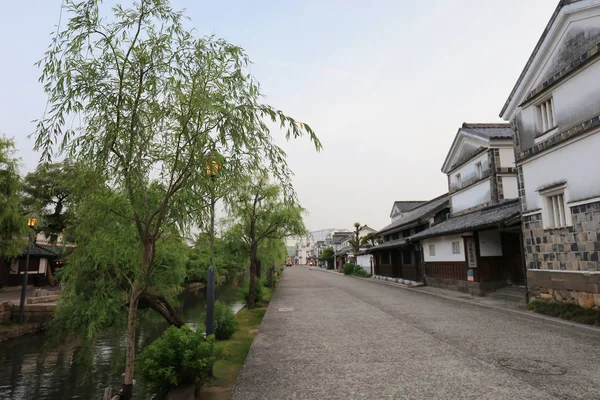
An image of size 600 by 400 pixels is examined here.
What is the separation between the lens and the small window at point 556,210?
10.8m

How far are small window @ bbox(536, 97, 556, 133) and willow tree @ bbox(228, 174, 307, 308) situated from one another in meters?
9.36

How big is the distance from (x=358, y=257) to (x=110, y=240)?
43.6 metres

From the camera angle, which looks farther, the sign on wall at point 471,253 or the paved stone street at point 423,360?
the sign on wall at point 471,253

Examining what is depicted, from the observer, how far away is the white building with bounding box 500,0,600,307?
959 centimetres

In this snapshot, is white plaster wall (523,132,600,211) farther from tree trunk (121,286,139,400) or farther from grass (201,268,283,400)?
tree trunk (121,286,139,400)

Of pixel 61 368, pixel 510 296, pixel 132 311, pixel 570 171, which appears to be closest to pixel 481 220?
pixel 510 296

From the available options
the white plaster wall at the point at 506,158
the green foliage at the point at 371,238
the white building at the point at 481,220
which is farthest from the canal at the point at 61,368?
the green foliage at the point at 371,238

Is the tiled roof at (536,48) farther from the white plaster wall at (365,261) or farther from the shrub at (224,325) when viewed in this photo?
the white plaster wall at (365,261)

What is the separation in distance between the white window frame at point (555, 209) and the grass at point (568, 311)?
2291mm

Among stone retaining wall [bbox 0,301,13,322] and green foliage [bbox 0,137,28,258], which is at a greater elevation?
green foliage [bbox 0,137,28,258]

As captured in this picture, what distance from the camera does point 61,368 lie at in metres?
10.3

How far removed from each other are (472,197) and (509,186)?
2363 millimetres

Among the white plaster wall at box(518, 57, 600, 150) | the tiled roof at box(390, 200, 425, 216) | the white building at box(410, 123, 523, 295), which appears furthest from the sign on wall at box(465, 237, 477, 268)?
the tiled roof at box(390, 200, 425, 216)

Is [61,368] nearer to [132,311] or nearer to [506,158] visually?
[132,311]
